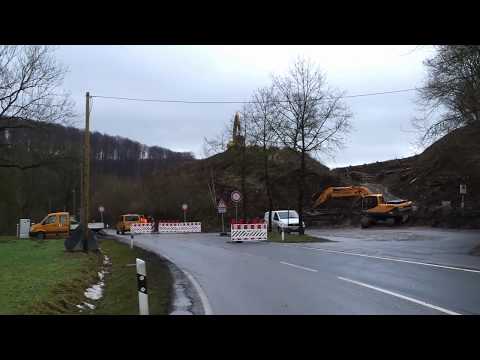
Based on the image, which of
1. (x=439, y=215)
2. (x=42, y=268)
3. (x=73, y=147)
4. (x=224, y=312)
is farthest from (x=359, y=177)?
(x=224, y=312)

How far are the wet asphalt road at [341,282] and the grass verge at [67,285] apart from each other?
112 cm

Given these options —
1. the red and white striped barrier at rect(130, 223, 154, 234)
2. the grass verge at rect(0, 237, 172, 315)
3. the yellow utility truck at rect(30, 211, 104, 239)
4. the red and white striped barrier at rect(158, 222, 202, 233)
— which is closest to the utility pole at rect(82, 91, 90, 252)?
the grass verge at rect(0, 237, 172, 315)

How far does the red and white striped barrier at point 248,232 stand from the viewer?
34.2 metres

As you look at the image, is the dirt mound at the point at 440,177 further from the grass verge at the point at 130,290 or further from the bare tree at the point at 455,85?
the grass verge at the point at 130,290

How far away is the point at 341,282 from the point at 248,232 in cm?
2132

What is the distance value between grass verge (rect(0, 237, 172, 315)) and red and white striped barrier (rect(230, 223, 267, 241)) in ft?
40.6

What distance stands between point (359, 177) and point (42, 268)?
189 feet

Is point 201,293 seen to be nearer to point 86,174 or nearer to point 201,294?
point 201,294

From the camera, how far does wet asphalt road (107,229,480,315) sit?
9859 millimetres

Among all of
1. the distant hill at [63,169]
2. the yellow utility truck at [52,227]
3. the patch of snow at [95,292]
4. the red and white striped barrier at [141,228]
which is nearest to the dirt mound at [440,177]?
the patch of snow at [95,292]

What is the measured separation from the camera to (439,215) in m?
43.9

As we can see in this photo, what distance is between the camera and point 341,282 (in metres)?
13.3

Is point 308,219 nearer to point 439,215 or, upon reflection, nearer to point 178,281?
point 439,215
